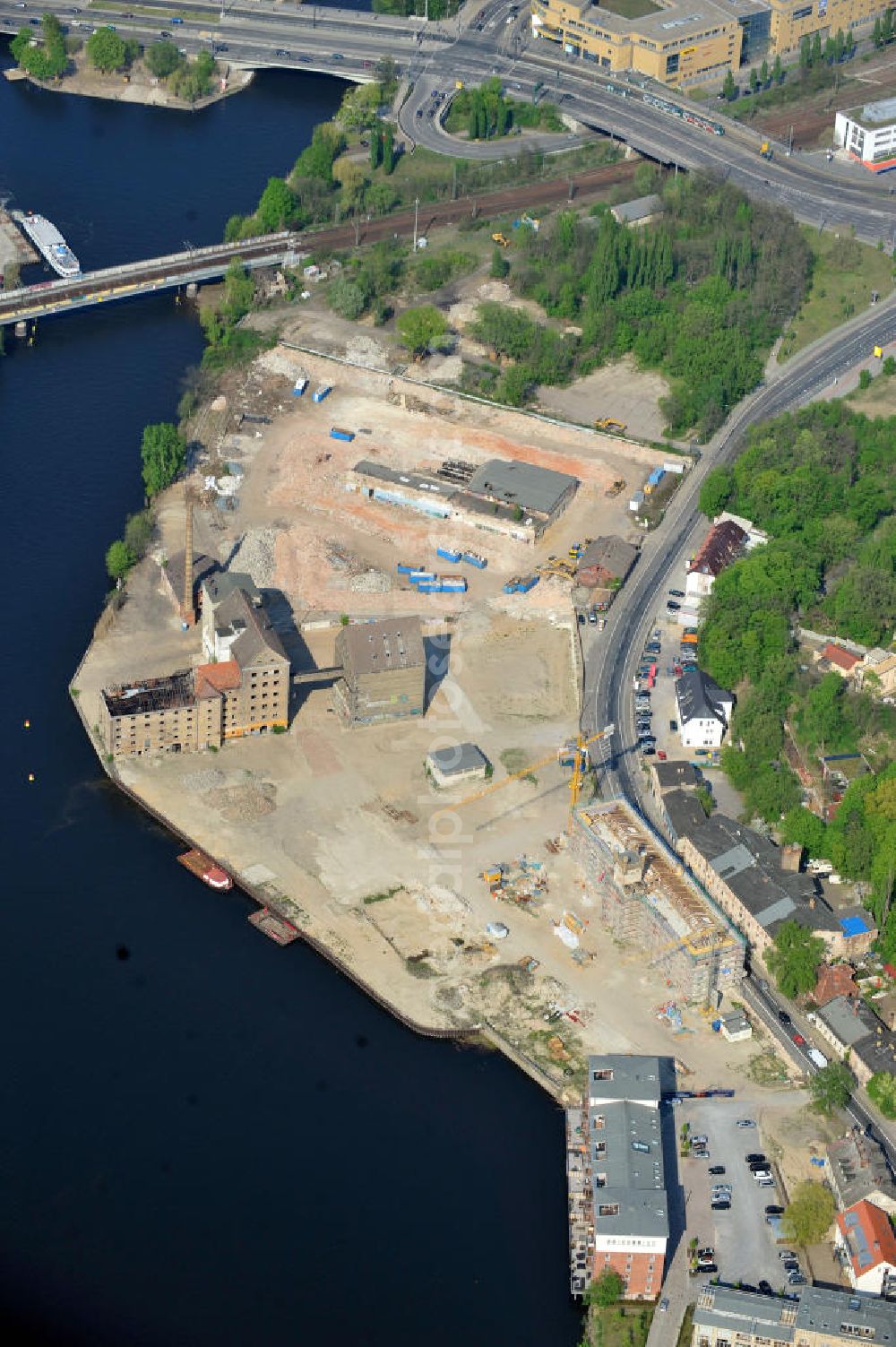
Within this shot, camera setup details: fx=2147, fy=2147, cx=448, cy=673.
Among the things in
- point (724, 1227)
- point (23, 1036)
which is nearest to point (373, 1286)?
point (724, 1227)

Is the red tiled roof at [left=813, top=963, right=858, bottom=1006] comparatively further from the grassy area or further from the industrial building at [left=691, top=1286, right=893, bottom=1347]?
the grassy area

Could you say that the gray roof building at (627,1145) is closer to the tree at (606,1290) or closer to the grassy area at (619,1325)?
the tree at (606,1290)

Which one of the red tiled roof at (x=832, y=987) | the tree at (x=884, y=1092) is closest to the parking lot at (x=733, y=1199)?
the tree at (x=884, y=1092)

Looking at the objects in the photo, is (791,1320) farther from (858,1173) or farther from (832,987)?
(832,987)

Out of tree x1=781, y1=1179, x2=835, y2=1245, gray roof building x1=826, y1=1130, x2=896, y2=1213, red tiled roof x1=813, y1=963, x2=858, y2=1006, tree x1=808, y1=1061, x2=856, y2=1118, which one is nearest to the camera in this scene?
tree x1=781, y1=1179, x2=835, y2=1245

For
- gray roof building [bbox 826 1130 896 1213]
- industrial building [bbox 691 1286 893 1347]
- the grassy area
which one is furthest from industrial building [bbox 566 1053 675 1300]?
gray roof building [bbox 826 1130 896 1213]

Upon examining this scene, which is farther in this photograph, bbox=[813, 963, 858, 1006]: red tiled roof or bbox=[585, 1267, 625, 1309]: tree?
bbox=[813, 963, 858, 1006]: red tiled roof

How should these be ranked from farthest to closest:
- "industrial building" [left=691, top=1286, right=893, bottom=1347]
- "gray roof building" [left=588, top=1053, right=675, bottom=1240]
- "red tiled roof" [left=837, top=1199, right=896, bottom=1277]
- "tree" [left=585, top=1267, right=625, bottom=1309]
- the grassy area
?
"gray roof building" [left=588, top=1053, right=675, bottom=1240] < "red tiled roof" [left=837, top=1199, right=896, bottom=1277] < "tree" [left=585, top=1267, right=625, bottom=1309] < the grassy area < "industrial building" [left=691, top=1286, right=893, bottom=1347]

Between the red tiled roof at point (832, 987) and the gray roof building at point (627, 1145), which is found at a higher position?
the gray roof building at point (627, 1145)
